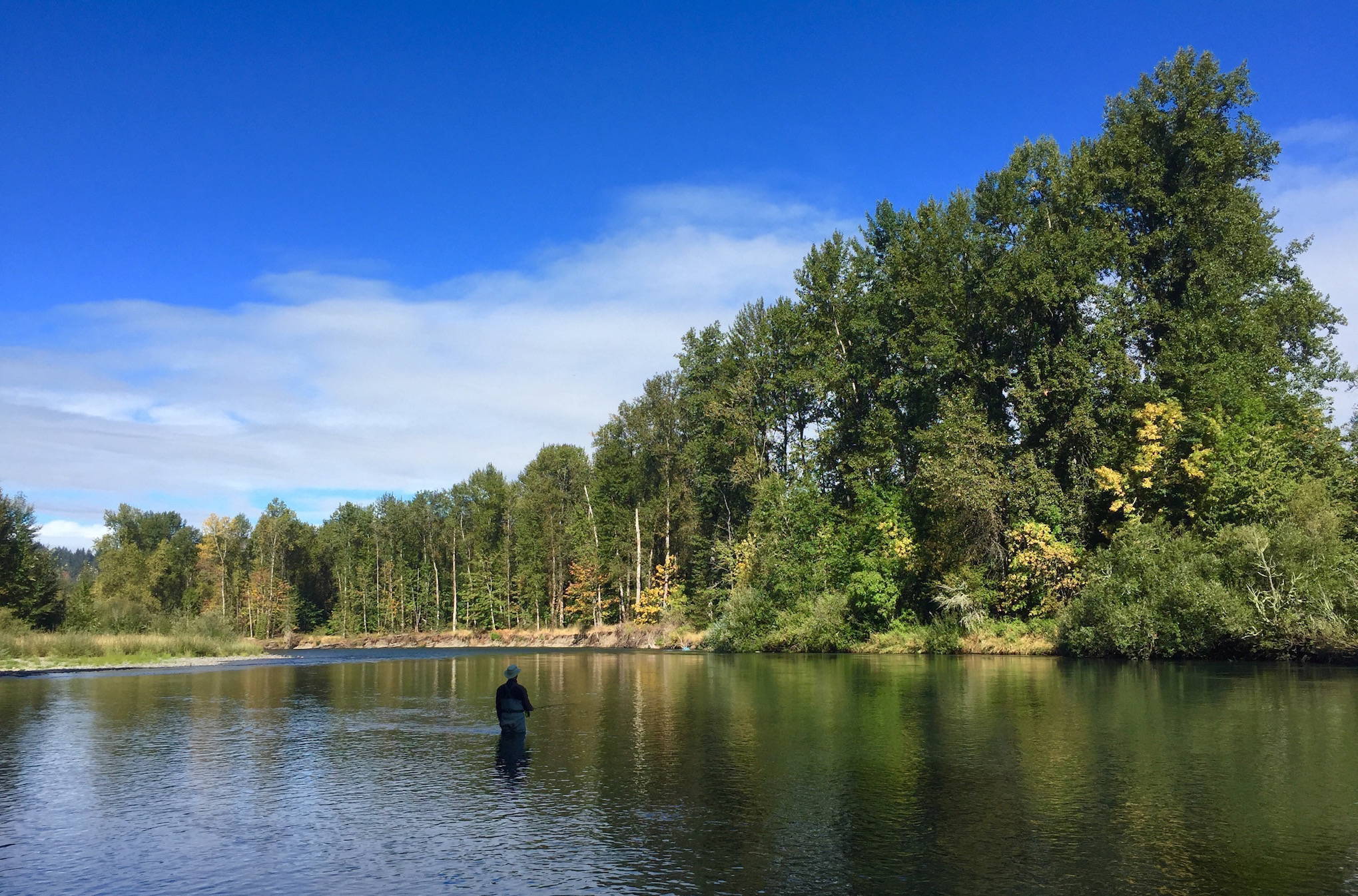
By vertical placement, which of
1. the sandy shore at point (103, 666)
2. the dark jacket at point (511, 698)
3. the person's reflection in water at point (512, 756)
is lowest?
the sandy shore at point (103, 666)

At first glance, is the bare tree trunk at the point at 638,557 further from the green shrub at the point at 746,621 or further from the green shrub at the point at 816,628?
the green shrub at the point at 816,628

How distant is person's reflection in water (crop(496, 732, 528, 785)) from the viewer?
17953 mm

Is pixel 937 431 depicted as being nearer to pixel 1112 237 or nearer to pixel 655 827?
pixel 1112 237

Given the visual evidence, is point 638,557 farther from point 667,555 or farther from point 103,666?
point 103,666

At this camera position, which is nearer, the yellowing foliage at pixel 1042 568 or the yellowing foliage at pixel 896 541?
the yellowing foliage at pixel 1042 568

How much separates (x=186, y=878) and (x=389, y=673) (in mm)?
44504

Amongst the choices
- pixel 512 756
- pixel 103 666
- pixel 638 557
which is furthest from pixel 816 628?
pixel 103 666

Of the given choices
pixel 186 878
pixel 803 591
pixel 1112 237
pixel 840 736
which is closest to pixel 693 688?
pixel 840 736

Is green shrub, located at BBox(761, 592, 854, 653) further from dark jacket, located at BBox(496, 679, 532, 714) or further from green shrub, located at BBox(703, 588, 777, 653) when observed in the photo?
dark jacket, located at BBox(496, 679, 532, 714)

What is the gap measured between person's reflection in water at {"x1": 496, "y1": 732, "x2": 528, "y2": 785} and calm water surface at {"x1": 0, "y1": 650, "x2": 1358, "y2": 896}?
0.46 feet

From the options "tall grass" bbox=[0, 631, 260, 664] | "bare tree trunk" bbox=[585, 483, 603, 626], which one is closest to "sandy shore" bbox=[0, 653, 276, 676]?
"tall grass" bbox=[0, 631, 260, 664]

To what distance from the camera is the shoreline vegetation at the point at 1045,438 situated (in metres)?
43.9

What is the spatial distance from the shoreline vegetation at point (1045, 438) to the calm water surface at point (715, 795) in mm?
15138

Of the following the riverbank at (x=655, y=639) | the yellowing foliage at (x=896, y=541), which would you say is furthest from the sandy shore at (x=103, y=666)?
the yellowing foliage at (x=896, y=541)
